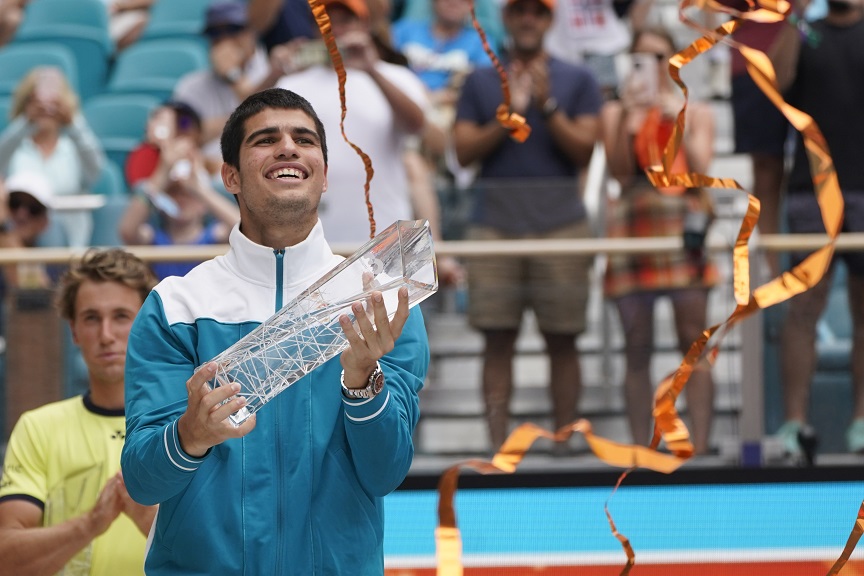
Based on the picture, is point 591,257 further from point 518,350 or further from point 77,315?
point 77,315

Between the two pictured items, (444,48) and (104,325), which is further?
(444,48)

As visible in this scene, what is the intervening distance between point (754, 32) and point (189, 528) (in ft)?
13.4

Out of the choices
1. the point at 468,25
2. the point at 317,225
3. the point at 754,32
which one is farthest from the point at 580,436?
the point at 468,25

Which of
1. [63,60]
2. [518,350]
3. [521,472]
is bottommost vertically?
[521,472]

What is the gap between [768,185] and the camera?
603 centimetres

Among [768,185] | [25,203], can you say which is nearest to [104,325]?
[25,203]

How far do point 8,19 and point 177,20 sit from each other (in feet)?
4.32

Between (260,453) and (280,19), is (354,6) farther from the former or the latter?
(260,453)

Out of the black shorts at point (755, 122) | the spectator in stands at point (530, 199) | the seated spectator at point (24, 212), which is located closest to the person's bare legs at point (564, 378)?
the spectator in stands at point (530, 199)

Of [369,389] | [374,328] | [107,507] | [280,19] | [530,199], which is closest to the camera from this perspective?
[374,328]

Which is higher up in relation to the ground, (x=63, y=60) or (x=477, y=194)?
(x=63, y=60)

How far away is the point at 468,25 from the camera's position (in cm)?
810

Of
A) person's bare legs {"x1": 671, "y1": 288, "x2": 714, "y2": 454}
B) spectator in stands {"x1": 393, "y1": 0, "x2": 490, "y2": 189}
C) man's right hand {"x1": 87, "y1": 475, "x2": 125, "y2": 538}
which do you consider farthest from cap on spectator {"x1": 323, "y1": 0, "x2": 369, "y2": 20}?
man's right hand {"x1": 87, "y1": 475, "x2": 125, "y2": 538}

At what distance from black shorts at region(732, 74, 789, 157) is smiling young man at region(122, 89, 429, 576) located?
3.69 meters
